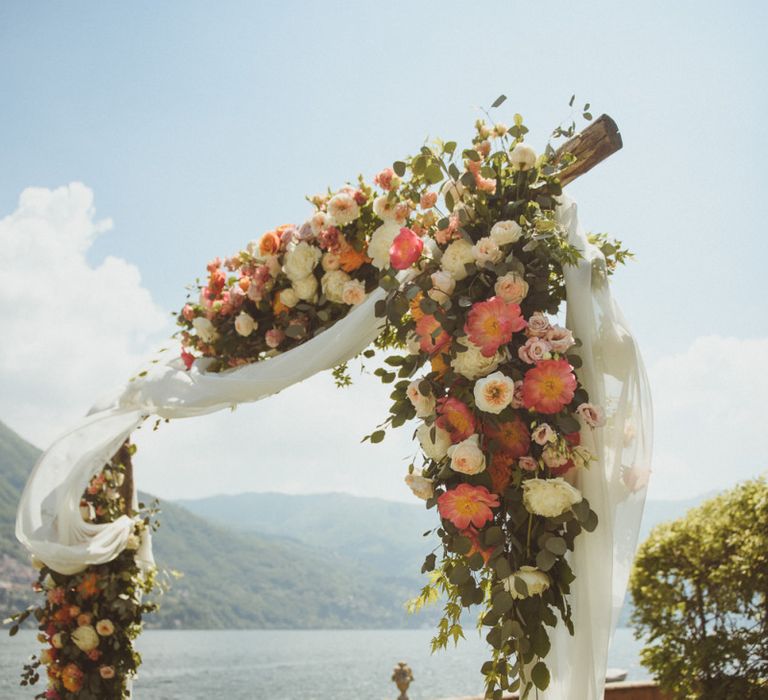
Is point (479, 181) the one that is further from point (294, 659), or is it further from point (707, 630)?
point (294, 659)

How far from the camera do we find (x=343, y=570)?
9475 centimetres

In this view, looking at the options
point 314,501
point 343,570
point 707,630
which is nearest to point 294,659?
point 343,570

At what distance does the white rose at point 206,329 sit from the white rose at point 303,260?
558mm

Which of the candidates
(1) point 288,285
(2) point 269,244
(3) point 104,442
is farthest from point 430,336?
(3) point 104,442

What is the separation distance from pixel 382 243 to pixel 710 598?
9.81 feet

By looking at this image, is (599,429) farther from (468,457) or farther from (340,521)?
(340,521)

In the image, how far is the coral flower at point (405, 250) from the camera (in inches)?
102

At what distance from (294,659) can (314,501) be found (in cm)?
13841

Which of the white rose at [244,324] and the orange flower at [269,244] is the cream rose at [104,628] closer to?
the white rose at [244,324]

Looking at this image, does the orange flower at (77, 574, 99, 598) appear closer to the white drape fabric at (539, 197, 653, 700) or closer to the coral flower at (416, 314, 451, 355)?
the coral flower at (416, 314, 451, 355)

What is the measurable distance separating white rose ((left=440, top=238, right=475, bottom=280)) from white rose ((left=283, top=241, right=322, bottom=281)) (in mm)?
819

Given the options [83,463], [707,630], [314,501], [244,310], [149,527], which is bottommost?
[707,630]

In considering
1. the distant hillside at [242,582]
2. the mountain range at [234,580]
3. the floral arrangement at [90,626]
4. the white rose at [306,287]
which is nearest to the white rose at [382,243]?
the white rose at [306,287]

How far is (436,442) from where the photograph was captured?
234 centimetres
